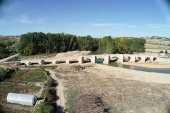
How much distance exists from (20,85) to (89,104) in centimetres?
802

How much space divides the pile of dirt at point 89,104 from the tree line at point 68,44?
107ft

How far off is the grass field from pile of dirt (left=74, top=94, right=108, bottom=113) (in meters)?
3.13

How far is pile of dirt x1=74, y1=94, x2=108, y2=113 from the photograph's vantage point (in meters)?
16.8

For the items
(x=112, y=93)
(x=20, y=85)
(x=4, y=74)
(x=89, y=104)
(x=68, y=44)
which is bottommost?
→ (x=112, y=93)

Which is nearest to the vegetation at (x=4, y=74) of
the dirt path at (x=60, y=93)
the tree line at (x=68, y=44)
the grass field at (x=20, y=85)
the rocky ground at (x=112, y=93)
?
the grass field at (x=20, y=85)

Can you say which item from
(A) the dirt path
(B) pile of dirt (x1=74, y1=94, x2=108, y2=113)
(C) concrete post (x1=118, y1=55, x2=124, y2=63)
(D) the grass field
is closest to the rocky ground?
(B) pile of dirt (x1=74, y1=94, x2=108, y2=113)

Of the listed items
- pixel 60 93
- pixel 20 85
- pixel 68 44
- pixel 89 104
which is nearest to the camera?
pixel 89 104

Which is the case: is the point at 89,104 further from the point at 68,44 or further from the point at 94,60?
the point at 68,44

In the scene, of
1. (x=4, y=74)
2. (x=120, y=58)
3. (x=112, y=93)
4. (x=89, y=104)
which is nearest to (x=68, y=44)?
(x=120, y=58)

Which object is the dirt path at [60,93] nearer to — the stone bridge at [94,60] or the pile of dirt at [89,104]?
the pile of dirt at [89,104]

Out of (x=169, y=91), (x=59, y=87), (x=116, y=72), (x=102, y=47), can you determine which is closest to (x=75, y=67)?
(x=116, y=72)

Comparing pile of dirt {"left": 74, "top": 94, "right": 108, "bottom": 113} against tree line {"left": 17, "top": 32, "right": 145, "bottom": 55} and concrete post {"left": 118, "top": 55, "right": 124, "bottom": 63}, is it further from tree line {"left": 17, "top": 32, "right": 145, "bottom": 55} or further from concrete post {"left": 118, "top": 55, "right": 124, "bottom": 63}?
tree line {"left": 17, "top": 32, "right": 145, "bottom": 55}

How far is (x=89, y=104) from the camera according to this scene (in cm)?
1792

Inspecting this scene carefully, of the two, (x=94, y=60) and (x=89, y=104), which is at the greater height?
(x=94, y=60)
